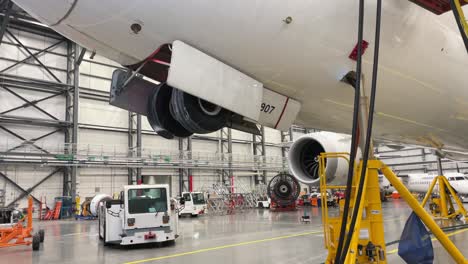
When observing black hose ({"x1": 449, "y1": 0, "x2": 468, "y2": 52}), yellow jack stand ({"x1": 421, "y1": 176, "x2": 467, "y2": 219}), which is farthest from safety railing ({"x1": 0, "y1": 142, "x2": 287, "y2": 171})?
black hose ({"x1": 449, "y1": 0, "x2": 468, "y2": 52})

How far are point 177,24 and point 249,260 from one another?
21.6ft

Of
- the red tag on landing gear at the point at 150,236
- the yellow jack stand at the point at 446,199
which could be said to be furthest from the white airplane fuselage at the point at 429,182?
the red tag on landing gear at the point at 150,236

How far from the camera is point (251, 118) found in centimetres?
375

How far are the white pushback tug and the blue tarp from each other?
8.09 meters

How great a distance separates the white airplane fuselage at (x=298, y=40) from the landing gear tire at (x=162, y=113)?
20.4 inches

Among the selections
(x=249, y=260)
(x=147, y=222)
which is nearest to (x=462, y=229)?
(x=249, y=260)

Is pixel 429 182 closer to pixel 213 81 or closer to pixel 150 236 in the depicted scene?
pixel 150 236

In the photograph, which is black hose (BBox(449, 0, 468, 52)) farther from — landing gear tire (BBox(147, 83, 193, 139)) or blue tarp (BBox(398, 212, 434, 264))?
landing gear tire (BBox(147, 83, 193, 139))

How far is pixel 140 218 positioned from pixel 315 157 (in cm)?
711

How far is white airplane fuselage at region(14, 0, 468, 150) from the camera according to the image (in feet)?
10.3

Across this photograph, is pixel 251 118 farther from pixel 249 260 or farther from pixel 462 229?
pixel 462 229

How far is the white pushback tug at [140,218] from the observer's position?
1122 cm

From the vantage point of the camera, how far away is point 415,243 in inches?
181

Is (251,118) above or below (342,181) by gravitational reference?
above
